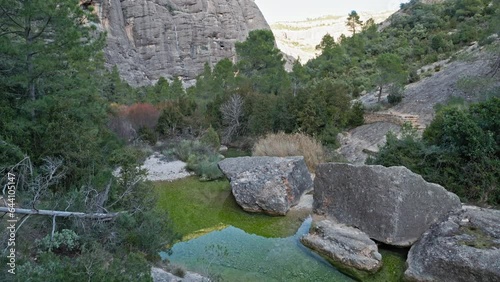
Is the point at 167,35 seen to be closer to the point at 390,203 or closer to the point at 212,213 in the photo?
the point at 212,213

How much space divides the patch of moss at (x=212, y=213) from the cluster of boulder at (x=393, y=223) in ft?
1.33

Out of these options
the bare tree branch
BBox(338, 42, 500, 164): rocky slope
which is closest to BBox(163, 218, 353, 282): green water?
BBox(338, 42, 500, 164): rocky slope

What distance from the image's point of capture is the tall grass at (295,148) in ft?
43.0

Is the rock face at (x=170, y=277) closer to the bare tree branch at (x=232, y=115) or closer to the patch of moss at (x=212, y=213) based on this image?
the patch of moss at (x=212, y=213)

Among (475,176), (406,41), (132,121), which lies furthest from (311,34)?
(475,176)

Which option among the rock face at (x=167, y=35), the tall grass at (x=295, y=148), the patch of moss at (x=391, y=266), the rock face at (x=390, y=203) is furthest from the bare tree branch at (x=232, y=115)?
the rock face at (x=167, y=35)

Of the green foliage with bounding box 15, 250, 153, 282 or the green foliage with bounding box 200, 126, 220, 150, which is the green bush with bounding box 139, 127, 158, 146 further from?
the green foliage with bounding box 15, 250, 153, 282

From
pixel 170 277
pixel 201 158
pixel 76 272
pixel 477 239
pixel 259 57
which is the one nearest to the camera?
pixel 76 272

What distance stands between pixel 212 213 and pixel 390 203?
15.5 feet

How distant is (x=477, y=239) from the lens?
6.31 metres

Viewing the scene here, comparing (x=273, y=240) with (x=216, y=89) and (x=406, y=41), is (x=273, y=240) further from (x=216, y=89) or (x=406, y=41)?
(x=406, y=41)

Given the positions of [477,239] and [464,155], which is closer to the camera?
[477,239]

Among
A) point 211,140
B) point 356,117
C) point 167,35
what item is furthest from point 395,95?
point 167,35

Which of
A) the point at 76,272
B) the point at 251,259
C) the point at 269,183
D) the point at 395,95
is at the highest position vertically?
the point at 76,272
